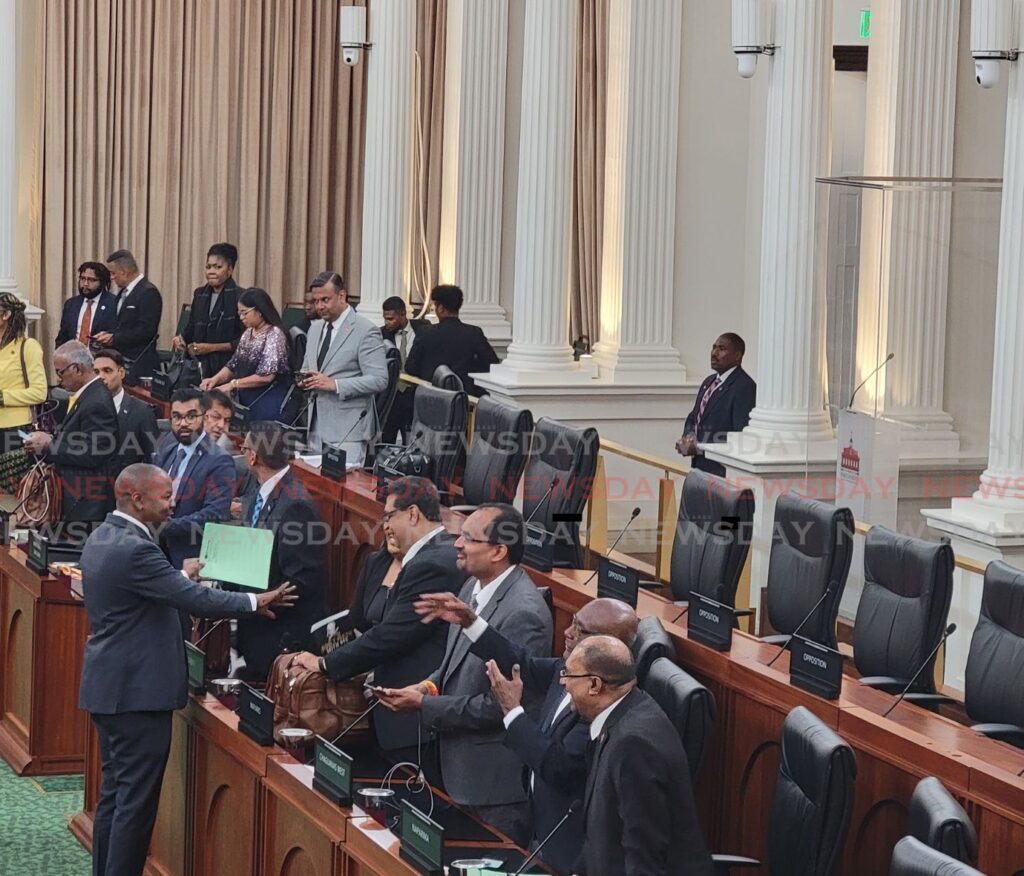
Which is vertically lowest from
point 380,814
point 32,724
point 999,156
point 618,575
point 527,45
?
point 32,724

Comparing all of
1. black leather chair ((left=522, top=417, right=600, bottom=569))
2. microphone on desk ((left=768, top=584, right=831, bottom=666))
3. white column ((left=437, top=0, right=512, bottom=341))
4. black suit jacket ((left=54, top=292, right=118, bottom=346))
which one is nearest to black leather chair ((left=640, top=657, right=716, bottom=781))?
microphone on desk ((left=768, top=584, right=831, bottom=666))

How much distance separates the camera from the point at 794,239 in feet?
24.8

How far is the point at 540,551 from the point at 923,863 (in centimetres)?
271

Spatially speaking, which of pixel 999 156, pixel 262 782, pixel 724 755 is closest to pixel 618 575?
pixel 724 755

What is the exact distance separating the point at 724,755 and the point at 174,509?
251 cm

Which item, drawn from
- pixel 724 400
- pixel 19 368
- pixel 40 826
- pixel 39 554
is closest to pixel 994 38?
pixel 724 400

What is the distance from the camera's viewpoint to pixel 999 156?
8.04 m

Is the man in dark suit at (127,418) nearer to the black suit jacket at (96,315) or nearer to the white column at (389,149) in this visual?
the black suit jacket at (96,315)

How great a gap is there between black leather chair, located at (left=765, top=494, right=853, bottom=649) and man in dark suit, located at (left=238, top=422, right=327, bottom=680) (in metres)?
1.44

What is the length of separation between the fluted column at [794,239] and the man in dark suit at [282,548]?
2566mm

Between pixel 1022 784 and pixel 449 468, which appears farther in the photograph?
pixel 449 468

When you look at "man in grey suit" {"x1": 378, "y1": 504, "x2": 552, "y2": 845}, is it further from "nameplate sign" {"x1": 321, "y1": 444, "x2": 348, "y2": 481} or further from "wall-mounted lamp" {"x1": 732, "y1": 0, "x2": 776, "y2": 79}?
"wall-mounted lamp" {"x1": 732, "y1": 0, "x2": 776, "y2": 79}

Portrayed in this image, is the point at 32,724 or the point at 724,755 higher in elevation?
the point at 724,755

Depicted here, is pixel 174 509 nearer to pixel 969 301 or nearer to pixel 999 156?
pixel 969 301
